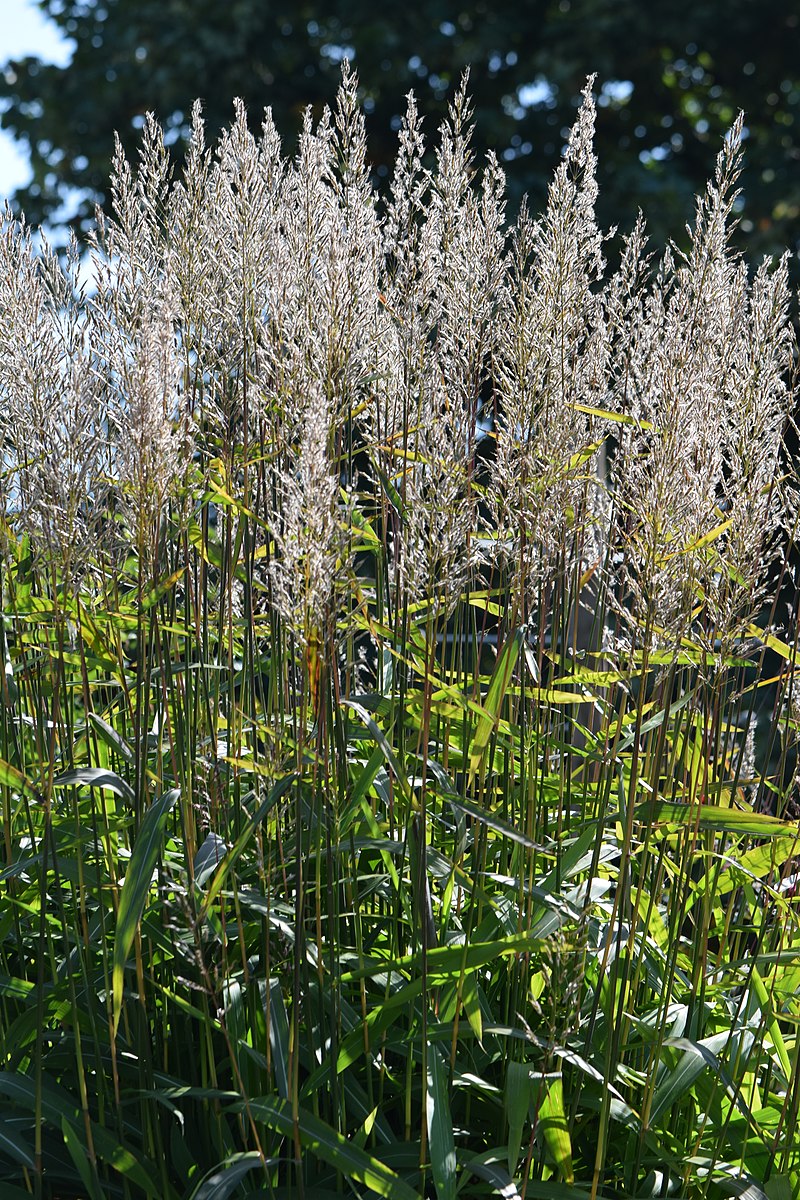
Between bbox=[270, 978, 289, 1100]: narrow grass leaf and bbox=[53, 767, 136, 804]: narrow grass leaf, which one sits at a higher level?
bbox=[53, 767, 136, 804]: narrow grass leaf

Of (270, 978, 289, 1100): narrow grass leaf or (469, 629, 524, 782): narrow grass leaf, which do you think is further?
(469, 629, 524, 782): narrow grass leaf

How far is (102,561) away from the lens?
7.44ft

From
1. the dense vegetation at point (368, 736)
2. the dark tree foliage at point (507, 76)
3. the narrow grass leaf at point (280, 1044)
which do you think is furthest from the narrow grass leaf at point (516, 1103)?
the dark tree foliage at point (507, 76)

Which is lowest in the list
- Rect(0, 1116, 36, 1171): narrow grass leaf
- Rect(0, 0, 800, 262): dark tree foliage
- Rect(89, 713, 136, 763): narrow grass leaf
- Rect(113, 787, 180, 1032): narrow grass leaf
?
Rect(0, 1116, 36, 1171): narrow grass leaf

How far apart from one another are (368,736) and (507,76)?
926 centimetres

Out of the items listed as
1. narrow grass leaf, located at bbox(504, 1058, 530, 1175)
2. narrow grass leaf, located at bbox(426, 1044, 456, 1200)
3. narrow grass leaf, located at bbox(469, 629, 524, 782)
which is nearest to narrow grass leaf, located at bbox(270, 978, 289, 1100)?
narrow grass leaf, located at bbox(426, 1044, 456, 1200)

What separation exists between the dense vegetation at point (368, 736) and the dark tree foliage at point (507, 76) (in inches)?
281

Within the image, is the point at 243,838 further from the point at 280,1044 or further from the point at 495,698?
the point at 495,698

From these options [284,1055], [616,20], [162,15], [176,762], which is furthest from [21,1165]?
[162,15]

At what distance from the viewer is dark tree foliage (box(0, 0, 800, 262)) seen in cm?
908

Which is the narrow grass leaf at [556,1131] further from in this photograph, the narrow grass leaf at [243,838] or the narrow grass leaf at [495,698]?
the narrow grass leaf at [243,838]

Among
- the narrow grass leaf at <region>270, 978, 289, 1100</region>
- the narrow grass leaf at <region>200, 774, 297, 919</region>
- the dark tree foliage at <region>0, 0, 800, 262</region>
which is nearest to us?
the narrow grass leaf at <region>200, 774, 297, 919</region>

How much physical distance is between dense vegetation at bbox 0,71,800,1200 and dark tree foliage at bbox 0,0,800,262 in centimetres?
715

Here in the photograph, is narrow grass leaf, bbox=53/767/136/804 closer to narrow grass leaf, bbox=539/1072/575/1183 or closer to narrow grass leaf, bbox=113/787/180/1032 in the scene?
narrow grass leaf, bbox=113/787/180/1032
